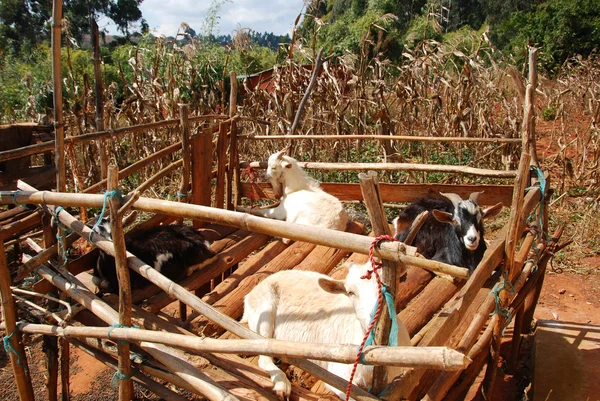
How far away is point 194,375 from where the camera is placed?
2.77 meters

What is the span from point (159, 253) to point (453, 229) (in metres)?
2.84

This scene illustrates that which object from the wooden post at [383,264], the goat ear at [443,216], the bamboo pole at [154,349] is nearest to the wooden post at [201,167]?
the bamboo pole at [154,349]

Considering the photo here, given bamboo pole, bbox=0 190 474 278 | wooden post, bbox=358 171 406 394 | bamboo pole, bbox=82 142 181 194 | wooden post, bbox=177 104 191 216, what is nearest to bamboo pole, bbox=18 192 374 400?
wooden post, bbox=358 171 406 394

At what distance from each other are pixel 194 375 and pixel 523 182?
254 centimetres

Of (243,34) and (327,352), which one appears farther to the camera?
(243,34)

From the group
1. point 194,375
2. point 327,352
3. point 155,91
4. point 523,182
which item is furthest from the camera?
point 155,91

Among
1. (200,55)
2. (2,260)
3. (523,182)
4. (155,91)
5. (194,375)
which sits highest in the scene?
(200,55)

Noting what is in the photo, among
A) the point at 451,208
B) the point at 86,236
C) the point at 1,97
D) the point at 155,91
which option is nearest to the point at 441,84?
the point at 451,208

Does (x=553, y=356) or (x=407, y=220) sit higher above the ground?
(x=407, y=220)

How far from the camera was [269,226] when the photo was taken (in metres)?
2.41

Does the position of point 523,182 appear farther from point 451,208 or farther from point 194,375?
point 194,375

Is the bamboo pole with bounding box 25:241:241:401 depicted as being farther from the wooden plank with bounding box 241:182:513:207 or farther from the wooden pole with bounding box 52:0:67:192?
the wooden plank with bounding box 241:182:513:207

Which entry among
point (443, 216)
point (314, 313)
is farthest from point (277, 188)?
point (314, 313)

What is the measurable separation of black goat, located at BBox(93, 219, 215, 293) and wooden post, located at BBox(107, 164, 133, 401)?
107 cm
